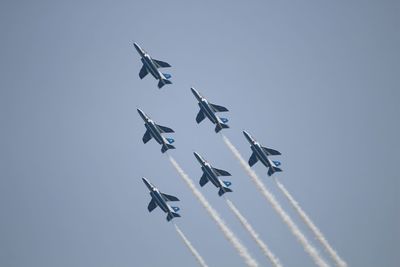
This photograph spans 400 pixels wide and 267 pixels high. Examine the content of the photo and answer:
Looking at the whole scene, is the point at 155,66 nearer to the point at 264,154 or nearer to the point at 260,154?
the point at 260,154

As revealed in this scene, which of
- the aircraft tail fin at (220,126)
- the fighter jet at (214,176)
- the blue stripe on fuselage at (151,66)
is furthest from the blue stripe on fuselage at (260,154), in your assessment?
the blue stripe on fuselage at (151,66)

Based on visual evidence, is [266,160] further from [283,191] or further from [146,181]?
[146,181]

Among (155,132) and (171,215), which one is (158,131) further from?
(171,215)

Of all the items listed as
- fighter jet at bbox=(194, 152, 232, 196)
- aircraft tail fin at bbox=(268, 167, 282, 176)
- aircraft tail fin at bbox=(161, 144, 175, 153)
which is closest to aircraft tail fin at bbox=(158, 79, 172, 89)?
aircraft tail fin at bbox=(161, 144, 175, 153)

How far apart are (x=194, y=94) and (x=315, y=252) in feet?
124

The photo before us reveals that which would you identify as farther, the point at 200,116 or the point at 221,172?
the point at 200,116

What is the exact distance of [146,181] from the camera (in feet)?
443

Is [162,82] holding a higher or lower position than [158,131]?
higher

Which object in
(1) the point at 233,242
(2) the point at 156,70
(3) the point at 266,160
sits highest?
(2) the point at 156,70

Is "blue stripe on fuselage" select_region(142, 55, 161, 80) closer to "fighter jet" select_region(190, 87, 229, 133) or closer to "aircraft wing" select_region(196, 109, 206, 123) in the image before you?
"fighter jet" select_region(190, 87, 229, 133)

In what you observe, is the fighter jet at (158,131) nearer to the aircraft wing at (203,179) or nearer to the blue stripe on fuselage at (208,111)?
Answer: the blue stripe on fuselage at (208,111)

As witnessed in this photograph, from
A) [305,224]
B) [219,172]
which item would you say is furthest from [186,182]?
[305,224]

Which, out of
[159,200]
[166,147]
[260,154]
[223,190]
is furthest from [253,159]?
[159,200]

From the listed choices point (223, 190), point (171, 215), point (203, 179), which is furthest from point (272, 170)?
point (171, 215)
